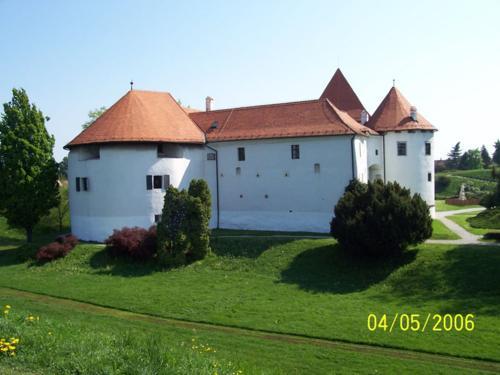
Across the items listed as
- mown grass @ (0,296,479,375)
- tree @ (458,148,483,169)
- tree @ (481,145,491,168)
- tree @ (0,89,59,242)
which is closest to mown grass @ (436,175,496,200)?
tree @ (458,148,483,169)

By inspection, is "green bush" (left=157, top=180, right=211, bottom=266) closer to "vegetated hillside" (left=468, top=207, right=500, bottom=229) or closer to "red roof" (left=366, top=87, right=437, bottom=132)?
"red roof" (left=366, top=87, right=437, bottom=132)

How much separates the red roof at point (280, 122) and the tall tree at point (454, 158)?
224 feet

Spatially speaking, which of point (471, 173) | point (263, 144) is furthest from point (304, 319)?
point (471, 173)

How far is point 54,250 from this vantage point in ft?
96.3

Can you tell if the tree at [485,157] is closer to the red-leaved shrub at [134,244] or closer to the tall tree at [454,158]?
the tall tree at [454,158]

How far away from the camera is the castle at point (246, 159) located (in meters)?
32.1

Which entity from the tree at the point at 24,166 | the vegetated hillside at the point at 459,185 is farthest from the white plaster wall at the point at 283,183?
the vegetated hillside at the point at 459,185

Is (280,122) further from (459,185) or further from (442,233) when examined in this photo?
(459,185)

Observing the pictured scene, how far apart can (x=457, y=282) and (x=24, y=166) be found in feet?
88.7

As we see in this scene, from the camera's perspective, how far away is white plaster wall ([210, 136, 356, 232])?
31.5 meters

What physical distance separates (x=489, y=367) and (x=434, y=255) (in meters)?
10.3

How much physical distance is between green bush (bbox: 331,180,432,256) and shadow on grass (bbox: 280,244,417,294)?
571 mm

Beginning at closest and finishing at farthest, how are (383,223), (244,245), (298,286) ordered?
1. (298,286)
2. (383,223)
3. (244,245)

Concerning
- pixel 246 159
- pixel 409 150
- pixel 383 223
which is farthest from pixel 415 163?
pixel 383 223
